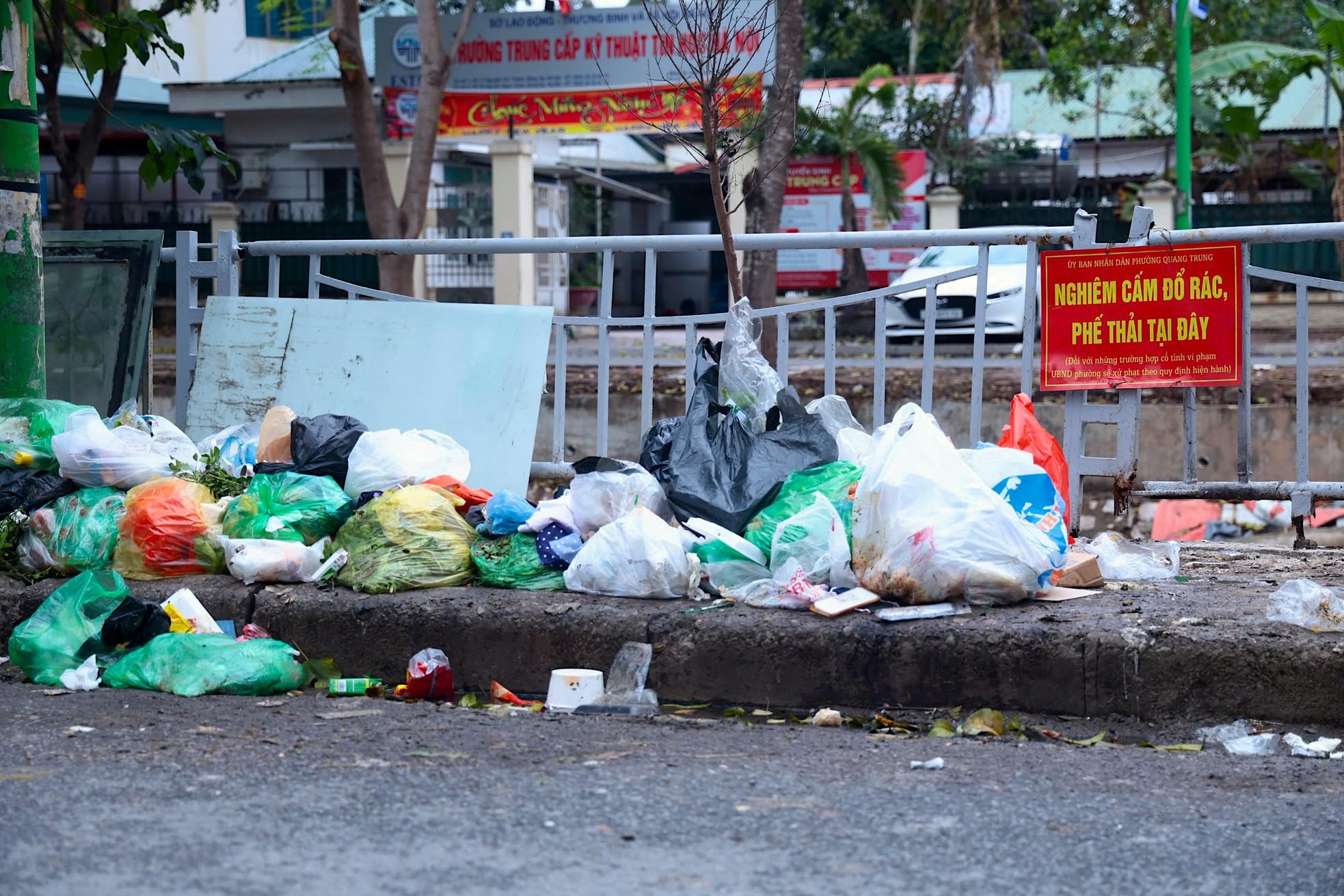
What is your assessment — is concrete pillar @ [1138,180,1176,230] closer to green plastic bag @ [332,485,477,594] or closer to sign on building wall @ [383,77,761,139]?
sign on building wall @ [383,77,761,139]

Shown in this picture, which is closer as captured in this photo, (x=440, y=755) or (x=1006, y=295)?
(x=440, y=755)

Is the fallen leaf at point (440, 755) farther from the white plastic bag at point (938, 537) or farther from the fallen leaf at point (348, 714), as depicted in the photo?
the white plastic bag at point (938, 537)

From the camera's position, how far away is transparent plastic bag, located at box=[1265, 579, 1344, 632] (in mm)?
3488

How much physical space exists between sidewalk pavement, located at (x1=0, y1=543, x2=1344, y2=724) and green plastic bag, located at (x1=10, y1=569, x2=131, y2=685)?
160mm

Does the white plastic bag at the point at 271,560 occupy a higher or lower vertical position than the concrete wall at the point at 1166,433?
lower

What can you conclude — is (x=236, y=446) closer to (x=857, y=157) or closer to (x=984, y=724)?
(x=984, y=724)

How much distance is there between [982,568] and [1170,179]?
20.2 metres

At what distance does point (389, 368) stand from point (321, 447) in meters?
0.59

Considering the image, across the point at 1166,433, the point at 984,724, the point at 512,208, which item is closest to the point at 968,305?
the point at 1166,433

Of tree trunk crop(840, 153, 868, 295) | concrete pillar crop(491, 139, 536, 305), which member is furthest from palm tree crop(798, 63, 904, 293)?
concrete pillar crop(491, 139, 536, 305)

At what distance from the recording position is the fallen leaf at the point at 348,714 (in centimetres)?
352

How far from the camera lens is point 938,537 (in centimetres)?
369

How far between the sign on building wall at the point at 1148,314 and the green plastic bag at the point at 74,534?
3216 mm

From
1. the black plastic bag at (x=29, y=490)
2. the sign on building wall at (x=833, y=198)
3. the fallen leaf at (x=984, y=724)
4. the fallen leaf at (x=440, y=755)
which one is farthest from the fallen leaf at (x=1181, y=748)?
the sign on building wall at (x=833, y=198)
